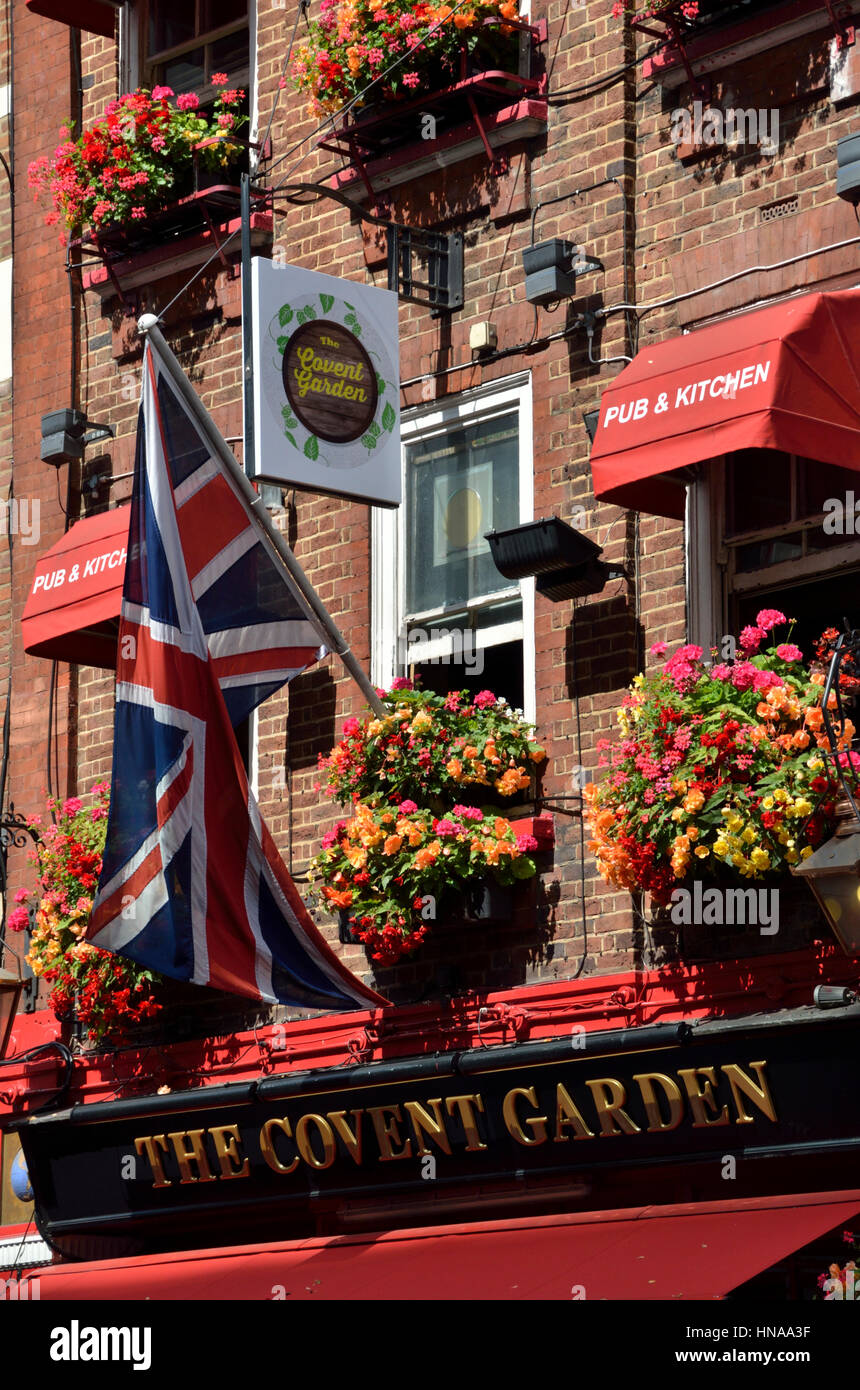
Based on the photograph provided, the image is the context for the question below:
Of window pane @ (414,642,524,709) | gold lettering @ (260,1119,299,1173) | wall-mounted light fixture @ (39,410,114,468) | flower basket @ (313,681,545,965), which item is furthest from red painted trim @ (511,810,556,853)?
Answer: wall-mounted light fixture @ (39,410,114,468)

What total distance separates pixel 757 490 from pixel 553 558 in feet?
3.43

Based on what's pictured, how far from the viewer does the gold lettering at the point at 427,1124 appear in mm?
12180

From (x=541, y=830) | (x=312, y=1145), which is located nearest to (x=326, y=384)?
(x=541, y=830)

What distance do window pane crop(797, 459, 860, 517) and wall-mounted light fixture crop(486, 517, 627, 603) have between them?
981 millimetres

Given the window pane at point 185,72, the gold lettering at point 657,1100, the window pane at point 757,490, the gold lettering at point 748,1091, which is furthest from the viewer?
the window pane at point 185,72

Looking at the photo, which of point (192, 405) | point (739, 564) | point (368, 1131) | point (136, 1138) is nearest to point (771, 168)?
point (739, 564)

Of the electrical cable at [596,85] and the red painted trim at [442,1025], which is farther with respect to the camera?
the electrical cable at [596,85]

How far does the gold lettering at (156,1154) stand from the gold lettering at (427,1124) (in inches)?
73.4

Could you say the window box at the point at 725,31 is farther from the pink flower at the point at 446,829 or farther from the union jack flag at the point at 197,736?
the pink flower at the point at 446,829

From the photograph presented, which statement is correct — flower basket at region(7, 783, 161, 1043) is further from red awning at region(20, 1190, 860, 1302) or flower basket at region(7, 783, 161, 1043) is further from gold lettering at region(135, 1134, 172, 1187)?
red awning at region(20, 1190, 860, 1302)

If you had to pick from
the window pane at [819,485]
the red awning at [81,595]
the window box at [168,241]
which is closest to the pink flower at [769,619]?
the window pane at [819,485]

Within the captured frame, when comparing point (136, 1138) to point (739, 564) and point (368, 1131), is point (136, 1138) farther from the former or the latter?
point (739, 564)

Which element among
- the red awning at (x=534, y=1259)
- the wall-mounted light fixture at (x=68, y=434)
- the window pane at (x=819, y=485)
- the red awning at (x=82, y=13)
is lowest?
the red awning at (x=534, y=1259)

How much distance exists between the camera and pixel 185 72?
15.9 m
